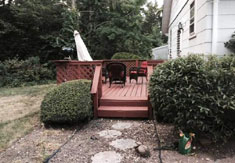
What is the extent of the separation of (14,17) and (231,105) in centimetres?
1377

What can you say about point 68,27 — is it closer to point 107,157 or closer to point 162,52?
point 162,52

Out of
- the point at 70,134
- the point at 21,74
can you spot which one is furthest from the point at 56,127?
the point at 21,74

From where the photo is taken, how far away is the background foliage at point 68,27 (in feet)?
39.0

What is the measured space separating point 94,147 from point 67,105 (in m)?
1.15

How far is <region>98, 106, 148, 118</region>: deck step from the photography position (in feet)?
14.1

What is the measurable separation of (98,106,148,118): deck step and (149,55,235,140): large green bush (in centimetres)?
127

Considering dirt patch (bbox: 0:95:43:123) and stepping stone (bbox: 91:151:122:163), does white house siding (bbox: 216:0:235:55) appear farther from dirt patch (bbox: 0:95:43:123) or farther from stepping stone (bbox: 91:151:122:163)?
dirt patch (bbox: 0:95:43:123)

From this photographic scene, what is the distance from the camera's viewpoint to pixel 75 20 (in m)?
11.9

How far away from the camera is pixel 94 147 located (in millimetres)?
3090

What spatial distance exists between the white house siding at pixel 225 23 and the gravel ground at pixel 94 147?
78.3 inches

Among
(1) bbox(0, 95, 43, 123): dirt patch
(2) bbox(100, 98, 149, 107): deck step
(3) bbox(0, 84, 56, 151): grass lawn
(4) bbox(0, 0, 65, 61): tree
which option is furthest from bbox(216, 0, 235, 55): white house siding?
(4) bbox(0, 0, 65, 61): tree

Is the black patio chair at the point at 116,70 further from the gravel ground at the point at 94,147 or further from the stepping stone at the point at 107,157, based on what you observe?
the stepping stone at the point at 107,157

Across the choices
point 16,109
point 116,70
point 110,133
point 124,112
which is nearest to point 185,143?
point 110,133

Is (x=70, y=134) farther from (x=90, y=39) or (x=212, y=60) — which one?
(x=90, y=39)
